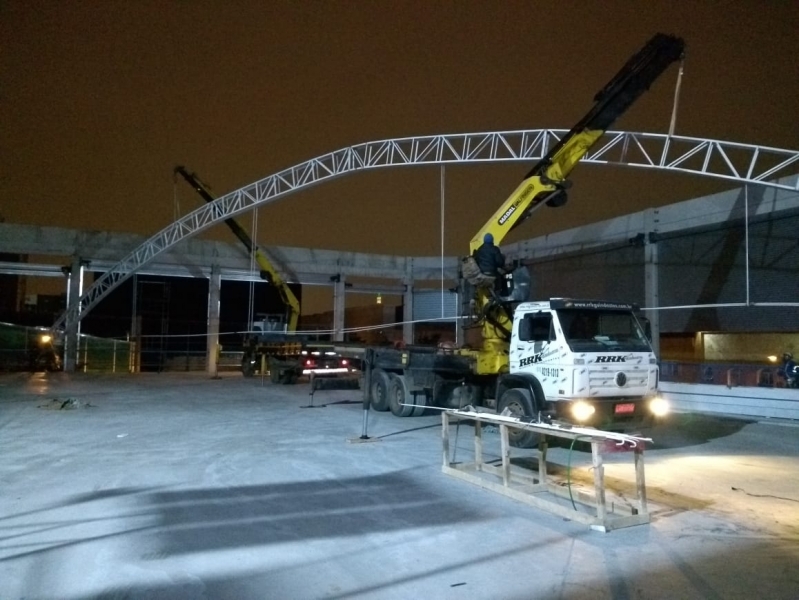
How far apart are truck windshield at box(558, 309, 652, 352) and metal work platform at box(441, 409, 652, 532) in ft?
8.49

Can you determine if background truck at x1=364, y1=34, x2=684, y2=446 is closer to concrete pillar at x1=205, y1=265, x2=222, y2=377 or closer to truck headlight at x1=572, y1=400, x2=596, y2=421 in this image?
truck headlight at x1=572, y1=400, x2=596, y2=421

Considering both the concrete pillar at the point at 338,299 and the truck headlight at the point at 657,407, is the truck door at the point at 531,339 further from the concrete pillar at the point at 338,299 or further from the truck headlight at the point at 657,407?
the concrete pillar at the point at 338,299

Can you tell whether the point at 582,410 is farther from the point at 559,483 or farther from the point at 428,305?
the point at 428,305

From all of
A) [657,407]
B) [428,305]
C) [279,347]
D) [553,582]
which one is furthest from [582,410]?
[428,305]

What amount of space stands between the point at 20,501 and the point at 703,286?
78.6ft

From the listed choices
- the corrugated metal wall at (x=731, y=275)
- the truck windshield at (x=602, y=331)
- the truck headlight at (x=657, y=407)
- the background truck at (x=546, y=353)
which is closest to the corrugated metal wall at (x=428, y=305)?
the corrugated metal wall at (x=731, y=275)

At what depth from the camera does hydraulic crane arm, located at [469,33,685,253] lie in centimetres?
1418

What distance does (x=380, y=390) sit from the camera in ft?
57.0

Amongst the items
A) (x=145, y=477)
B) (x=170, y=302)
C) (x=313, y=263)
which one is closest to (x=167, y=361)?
(x=170, y=302)

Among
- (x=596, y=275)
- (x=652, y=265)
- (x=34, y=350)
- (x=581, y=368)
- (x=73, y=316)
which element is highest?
(x=652, y=265)

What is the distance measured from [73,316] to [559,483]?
30447 mm

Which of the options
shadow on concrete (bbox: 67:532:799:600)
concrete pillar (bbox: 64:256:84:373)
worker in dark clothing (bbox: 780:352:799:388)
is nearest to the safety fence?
concrete pillar (bbox: 64:256:84:373)

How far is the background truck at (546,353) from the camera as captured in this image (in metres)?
11.1

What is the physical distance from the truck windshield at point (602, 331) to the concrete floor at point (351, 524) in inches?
75.2
